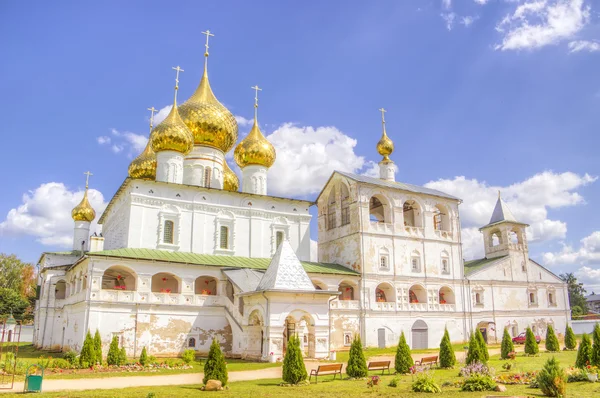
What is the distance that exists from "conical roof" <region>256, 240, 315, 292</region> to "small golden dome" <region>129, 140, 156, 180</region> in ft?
45.2

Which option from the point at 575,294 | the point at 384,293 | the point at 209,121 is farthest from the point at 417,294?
the point at 575,294

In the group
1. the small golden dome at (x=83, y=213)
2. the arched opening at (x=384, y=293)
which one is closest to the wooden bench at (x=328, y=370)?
the arched opening at (x=384, y=293)

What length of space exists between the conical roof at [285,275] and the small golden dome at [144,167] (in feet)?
45.2

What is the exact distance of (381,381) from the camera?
15734 millimetres

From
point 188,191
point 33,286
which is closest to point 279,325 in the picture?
point 188,191

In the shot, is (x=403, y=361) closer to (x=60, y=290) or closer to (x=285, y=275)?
(x=285, y=275)

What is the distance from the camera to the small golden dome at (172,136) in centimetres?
2950

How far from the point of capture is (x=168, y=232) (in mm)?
27953

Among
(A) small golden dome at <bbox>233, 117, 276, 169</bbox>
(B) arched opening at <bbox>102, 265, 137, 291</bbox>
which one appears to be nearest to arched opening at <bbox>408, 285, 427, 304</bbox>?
(A) small golden dome at <bbox>233, 117, 276, 169</bbox>

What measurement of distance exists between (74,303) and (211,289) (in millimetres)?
6798

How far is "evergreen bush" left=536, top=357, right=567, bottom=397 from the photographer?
12.0 metres

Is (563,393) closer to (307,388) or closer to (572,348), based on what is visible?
(307,388)

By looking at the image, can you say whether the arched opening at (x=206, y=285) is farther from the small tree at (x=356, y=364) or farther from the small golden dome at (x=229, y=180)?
the small tree at (x=356, y=364)

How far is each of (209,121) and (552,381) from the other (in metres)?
24.7
